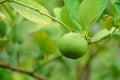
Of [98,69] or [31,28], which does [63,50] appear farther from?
[98,69]

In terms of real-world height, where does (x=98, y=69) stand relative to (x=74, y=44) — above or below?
below

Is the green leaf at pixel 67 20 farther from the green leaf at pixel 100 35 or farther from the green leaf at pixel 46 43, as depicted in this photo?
the green leaf at pixel 46 43

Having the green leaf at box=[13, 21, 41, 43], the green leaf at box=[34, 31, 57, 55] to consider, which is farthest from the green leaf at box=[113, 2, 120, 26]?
the green leaf at box=[13, 21, 41, 43]

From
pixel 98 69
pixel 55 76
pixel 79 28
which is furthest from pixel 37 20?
pixel 98 69

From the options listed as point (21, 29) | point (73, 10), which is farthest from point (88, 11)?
point (21, 29)

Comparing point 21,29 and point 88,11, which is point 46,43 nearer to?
point 21,29

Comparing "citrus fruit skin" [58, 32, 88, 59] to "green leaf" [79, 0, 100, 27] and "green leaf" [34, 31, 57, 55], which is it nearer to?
"green leaf" [79, 0, 100, 27]

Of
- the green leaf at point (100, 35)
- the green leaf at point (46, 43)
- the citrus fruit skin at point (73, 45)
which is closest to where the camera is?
the citrus fruit skin at point (73, 45)

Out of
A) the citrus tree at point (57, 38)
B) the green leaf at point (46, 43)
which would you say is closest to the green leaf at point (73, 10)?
the citrus tree at point (57, 38)
